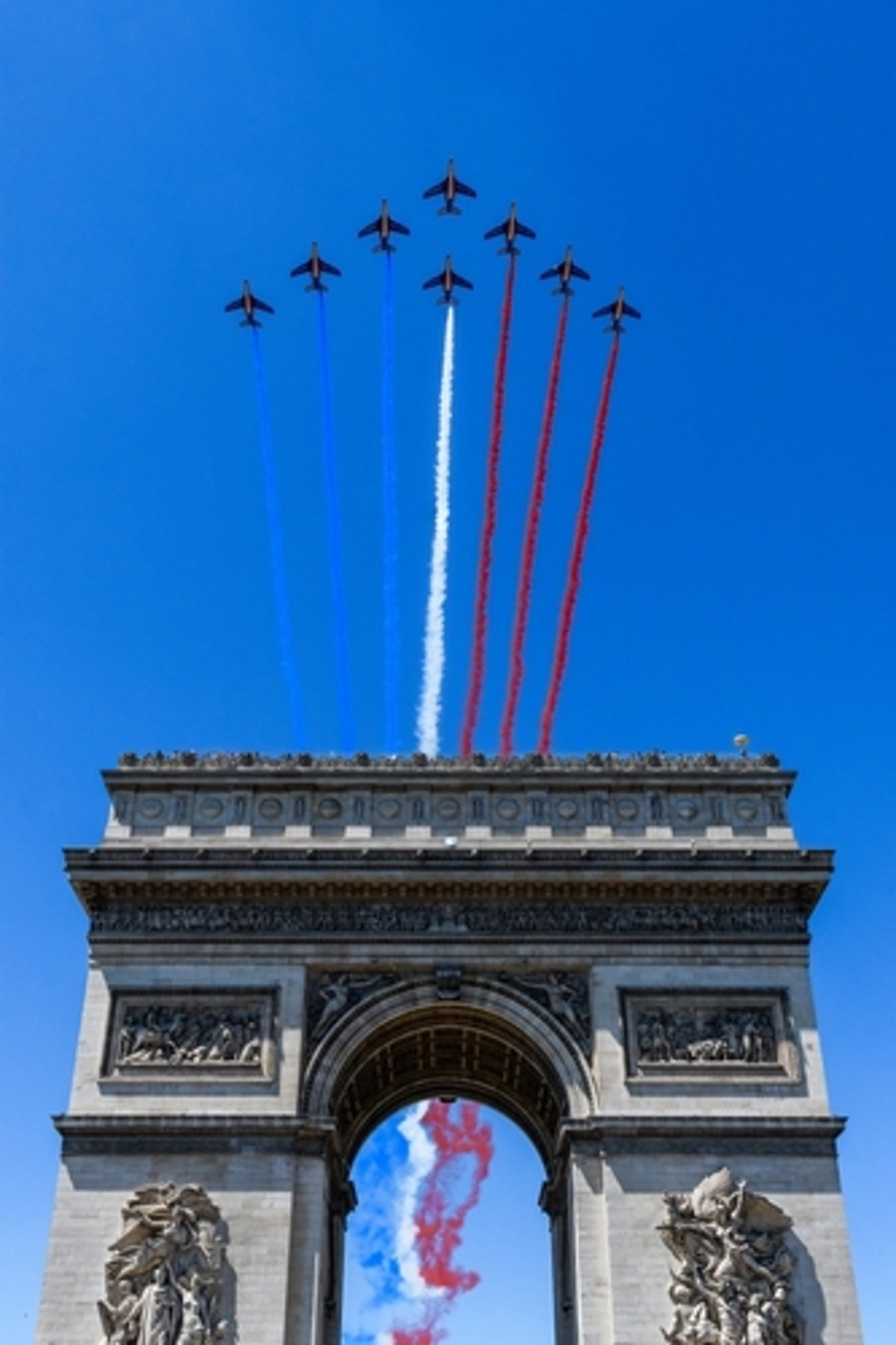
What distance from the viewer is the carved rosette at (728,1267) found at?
25453 millimetres

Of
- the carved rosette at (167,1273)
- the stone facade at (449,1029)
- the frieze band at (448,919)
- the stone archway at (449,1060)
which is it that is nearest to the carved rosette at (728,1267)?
the stone facade at (449,1029)

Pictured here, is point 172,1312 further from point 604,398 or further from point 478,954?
point 604,398

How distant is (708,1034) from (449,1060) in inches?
281

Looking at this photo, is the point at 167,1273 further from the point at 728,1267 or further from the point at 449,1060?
the point at 728,1267

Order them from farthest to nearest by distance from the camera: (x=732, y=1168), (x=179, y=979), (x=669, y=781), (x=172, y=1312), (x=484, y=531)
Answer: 1. (x=484, y=531)
2. (x=669, y=781)
3. (x=179, y=979)
4. (x=732, y=1168)
5. (x=172, y=1312)

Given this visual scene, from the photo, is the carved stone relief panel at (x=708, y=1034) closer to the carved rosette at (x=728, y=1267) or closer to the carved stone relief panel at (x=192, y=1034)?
the carved rosette at (x=728, y=1267)

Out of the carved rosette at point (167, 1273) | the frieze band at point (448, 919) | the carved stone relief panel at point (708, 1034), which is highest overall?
the frieze band at point (448, 919)

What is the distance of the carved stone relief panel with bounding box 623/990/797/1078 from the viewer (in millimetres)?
28359

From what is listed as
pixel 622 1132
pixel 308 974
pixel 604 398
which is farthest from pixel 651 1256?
pixel 604 398

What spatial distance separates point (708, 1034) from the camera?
1131 inches

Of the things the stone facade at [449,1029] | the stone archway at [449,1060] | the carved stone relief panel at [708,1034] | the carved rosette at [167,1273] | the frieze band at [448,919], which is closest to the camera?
the carved rosette at [167,1273]

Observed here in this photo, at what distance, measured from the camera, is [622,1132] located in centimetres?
2750

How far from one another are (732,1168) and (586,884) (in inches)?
249

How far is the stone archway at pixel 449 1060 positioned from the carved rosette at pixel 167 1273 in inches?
114
